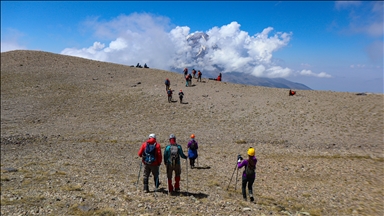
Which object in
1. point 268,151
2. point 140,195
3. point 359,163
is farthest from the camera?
point 268,151

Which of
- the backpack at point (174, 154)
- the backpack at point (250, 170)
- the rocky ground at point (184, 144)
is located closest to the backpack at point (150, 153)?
the backpack at point (174, 154)

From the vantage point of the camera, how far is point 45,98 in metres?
39.2

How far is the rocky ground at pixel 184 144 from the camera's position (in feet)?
36.7

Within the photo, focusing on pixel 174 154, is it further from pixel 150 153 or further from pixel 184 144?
pixel 184 144

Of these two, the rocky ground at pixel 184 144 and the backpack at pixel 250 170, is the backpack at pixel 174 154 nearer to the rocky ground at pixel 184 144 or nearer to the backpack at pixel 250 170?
the rocky ground at pixel 184 144

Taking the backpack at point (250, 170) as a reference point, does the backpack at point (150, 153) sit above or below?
above

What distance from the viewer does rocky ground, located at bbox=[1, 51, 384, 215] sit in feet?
36.7

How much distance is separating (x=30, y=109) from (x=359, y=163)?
39.9 meters

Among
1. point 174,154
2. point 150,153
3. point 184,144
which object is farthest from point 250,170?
point 184,144

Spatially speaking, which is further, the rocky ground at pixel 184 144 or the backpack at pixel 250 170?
the rocky ground at pixel 184 144

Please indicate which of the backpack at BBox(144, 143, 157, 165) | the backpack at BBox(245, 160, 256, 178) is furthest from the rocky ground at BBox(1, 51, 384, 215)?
the backpack at BBox(144, 143, 157, 165)

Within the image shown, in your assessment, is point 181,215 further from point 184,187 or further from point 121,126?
point 121,126

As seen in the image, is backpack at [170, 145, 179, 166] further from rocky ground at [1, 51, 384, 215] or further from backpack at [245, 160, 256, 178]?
backpack at [245, 160, 256, 178]

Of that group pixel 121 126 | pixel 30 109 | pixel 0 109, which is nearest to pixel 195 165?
pixel 121 126
